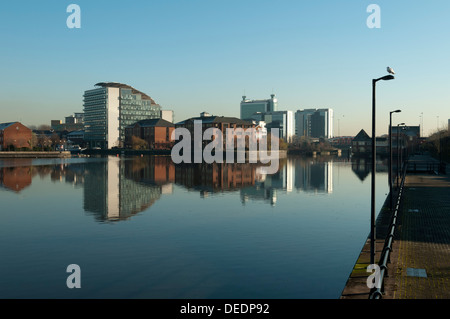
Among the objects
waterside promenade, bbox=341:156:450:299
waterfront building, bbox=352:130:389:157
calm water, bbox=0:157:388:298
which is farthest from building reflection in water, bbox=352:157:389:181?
waterfront building, bbox=352:130:389:157

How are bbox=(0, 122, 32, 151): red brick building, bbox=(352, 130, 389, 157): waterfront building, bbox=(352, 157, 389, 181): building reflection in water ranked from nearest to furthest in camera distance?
bbox=(352, 157, 389, 181): building reflection in water
bbox=(0, 122, 32, 151): red brick building
bbox=(352, 130, 389, 157): waterfront building

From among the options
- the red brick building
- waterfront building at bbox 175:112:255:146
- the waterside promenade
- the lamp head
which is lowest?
the waterside promenade

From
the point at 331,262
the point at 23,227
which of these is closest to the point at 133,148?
the point at 23,227

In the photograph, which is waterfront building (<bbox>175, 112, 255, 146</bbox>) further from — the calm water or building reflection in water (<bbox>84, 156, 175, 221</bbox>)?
the calm water

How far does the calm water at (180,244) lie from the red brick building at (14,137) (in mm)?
131360

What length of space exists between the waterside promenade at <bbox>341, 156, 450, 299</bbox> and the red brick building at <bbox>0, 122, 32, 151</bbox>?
537 ft

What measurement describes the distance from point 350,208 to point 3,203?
33.5 meters

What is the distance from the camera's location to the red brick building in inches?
6245

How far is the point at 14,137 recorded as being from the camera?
161m

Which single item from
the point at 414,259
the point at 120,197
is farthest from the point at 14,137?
the point at 414,259

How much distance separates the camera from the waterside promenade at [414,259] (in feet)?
44.0

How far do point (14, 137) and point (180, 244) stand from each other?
6376 inches

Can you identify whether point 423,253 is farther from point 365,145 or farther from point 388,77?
point 365,145

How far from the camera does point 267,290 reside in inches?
619
